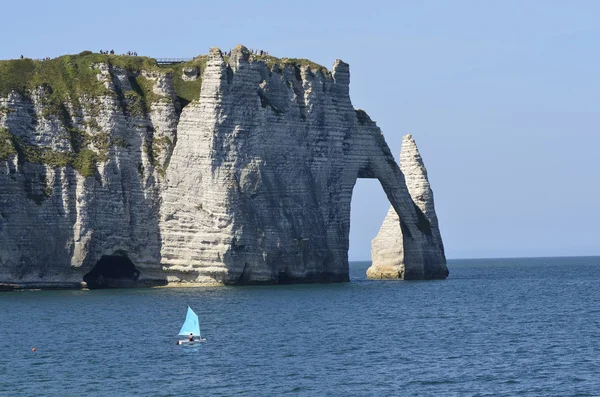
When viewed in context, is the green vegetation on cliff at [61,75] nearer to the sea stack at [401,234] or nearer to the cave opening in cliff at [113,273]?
the cave opening in cliff at [113,273]

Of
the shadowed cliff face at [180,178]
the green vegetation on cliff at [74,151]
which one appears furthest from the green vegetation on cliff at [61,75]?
the green vegetation on cliff at [74,151]

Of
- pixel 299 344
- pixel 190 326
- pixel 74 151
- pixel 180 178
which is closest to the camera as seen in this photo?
pixel 299 344

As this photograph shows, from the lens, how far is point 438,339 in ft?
189

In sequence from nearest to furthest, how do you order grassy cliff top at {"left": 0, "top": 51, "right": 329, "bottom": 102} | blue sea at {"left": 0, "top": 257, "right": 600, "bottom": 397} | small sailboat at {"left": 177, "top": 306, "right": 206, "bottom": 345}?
blue sea at {"left": 0, "top": 257, "right": 600, "bottom": 397} < small sailboat at {"left": 177, "top": 306, "right": 206, "bottom": 345} < grassy cliff top at {"left": 0, "top": 51, "right": 329, "bottom": 102}

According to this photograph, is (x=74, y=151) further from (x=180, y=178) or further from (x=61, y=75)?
(x=180, y=178)

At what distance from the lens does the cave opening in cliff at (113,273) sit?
90.7m

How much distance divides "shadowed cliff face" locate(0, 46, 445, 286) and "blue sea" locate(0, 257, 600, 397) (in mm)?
3451

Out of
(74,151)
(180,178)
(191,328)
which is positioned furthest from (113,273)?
(191,328)

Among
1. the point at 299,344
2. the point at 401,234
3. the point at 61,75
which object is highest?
the point at 61,75

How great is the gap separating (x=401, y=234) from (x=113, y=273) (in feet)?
87.1

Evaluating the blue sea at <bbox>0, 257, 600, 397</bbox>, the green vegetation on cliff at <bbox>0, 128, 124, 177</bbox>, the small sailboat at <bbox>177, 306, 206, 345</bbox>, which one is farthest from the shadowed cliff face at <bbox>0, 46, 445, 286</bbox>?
the small sailboat at <bbox>177, 306, 206, 345</bbox>

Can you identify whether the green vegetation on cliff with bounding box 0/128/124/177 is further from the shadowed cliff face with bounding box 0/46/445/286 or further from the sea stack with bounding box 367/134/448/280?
the sea stack with bounding box 367/134/448/280

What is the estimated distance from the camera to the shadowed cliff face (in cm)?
8681

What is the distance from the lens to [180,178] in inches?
3504
